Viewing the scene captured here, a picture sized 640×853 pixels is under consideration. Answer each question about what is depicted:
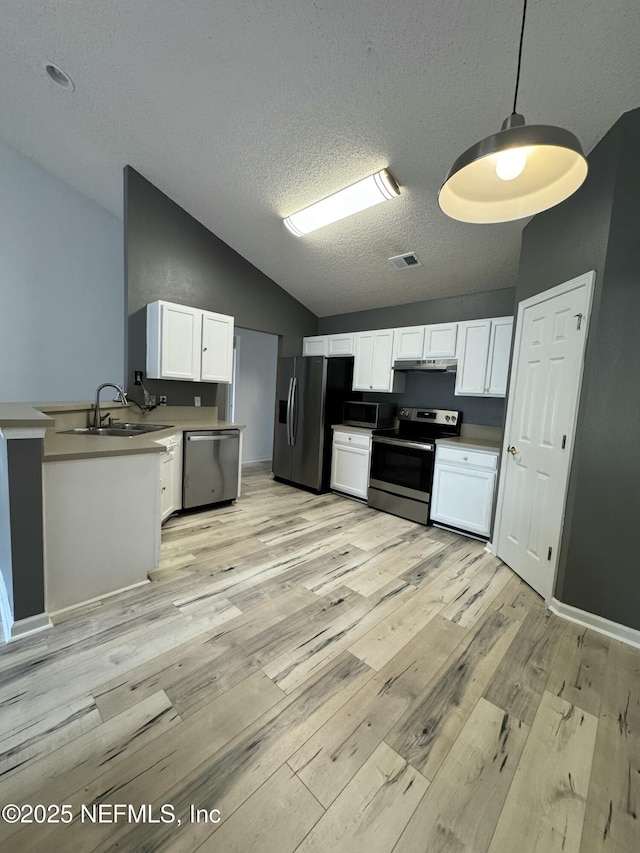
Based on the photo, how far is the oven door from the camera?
11.1ft

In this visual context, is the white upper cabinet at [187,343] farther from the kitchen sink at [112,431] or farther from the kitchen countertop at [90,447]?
the kitchen countertop at [90,447]

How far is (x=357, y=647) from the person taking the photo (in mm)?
1716

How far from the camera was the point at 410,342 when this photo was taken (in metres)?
3.86

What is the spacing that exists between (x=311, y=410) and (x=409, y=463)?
1.43 meters

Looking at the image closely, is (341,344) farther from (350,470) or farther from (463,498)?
(463,498)

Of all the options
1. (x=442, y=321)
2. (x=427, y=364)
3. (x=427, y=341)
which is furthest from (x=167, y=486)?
(x=442, y=321)

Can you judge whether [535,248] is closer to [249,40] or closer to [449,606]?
[249,40]

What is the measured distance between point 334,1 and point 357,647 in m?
3.36

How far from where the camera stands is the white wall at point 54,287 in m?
3.68

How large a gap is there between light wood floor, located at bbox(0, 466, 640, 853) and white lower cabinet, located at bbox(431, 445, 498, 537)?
0.85 metres

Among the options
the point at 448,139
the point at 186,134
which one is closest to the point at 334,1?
the point at 448,139

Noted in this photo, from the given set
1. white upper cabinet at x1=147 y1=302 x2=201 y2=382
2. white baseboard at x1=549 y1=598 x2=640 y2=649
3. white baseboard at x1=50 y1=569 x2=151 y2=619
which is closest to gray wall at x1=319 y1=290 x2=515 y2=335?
Result: white upper cabinet at x1=147 y1=302 x2=201 y2=382

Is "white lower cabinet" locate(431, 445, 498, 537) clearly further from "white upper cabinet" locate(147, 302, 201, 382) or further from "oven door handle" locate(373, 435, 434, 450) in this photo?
"white upper cabinet" locate(147, 302, 201, 382)

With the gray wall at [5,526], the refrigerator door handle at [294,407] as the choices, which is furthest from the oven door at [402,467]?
the gray wall at [5,526]
